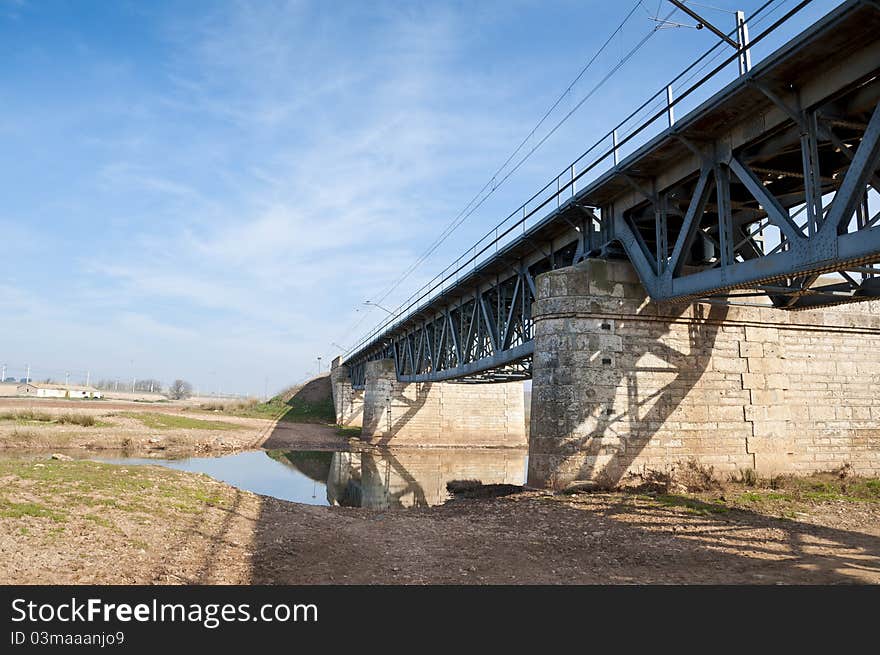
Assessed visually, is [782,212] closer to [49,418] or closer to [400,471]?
[400,471]

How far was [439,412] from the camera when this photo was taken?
5041 centimetres

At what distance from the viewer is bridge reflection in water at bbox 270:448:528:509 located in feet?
75.4

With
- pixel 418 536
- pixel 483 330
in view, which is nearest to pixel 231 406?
pixel 483 330

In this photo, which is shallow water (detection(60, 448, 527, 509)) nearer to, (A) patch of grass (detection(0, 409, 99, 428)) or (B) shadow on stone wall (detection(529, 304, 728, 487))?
(B) shadow on stone wall (detection(529, 304, 728, 487))

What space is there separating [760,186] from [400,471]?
2489 cm

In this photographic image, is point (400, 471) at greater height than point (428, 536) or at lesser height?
lesser

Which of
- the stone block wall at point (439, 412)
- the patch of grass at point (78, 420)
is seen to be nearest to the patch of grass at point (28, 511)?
the patch of grass at point (78, 420)

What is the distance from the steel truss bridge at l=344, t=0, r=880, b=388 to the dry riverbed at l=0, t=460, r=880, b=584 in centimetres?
465

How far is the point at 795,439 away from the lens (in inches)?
690

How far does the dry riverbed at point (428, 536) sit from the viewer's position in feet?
26.9

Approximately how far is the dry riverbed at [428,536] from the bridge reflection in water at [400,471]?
Answer: 8.02 m

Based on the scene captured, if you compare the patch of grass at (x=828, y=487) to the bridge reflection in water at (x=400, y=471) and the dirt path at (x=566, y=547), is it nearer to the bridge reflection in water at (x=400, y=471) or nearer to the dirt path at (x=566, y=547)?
the dirt path at (x=566, y=547)
